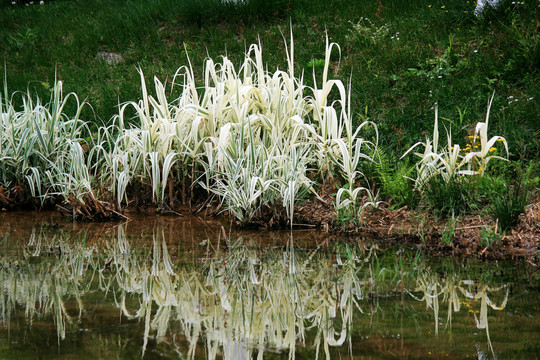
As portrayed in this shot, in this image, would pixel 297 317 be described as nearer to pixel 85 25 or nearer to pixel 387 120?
pixel 387 120

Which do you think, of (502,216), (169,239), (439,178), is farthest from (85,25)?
(502,216)

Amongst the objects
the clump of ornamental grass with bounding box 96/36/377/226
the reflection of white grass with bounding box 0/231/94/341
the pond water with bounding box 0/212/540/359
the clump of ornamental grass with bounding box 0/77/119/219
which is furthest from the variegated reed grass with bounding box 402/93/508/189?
the clump of ornamental grass with bounding box 0/77/119/219

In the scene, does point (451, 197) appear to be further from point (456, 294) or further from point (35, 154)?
point (35, 154)

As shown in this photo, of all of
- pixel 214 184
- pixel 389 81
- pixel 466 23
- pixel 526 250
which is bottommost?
pixel 526 250

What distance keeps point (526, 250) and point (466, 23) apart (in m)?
3.97

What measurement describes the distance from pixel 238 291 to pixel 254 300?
15cm

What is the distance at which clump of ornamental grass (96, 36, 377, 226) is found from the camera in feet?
14.6

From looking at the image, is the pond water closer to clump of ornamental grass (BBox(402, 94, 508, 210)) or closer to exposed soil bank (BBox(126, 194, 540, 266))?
exposed soil bank (BBox(126, 194, 540, 266))

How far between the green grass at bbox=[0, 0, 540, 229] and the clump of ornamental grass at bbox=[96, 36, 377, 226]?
1.43 ft

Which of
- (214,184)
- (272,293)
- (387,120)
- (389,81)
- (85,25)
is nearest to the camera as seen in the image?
(272,293)

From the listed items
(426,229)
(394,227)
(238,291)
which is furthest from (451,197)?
(238,291)

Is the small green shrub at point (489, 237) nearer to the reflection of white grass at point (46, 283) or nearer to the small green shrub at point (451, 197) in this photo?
the small green shrub at point (451, 197)

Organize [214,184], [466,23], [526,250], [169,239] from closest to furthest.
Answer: [526,250] < [169,239] < [214,184] < [466,23]

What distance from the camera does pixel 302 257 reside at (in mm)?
3707
